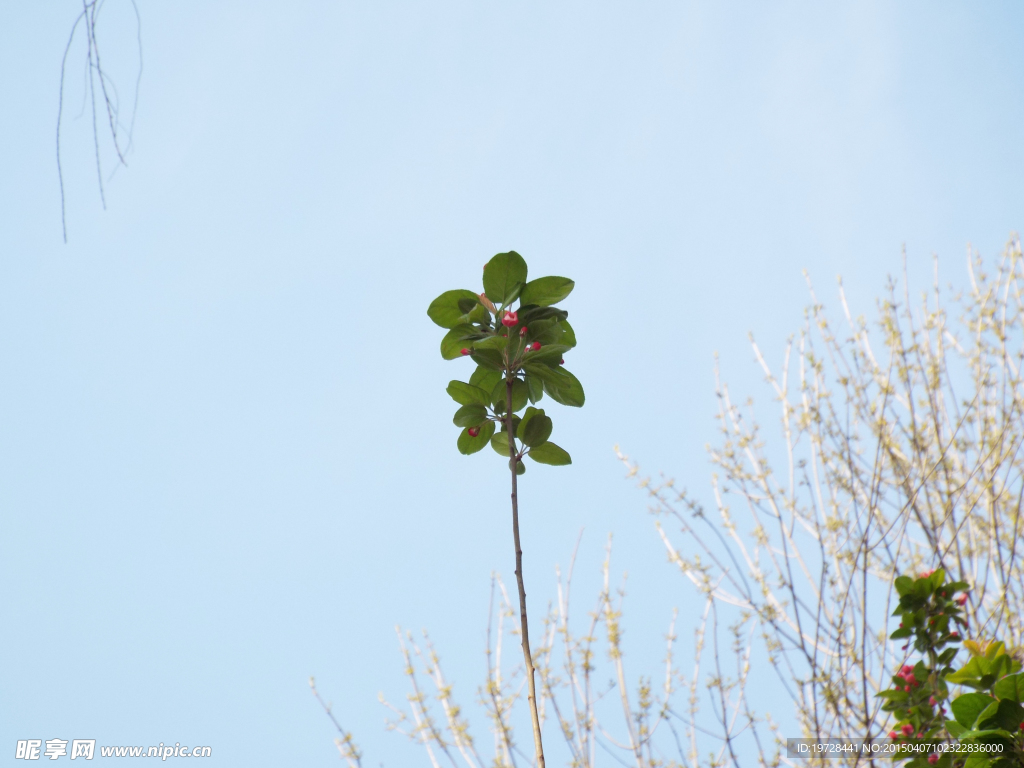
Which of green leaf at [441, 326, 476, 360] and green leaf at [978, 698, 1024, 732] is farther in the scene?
green leaf at [441, 326, 476, 360]

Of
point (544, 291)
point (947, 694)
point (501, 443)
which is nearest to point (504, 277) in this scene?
point (544, 291)

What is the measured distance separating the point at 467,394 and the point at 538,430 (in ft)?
0.49

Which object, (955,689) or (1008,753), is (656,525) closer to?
(955,689)

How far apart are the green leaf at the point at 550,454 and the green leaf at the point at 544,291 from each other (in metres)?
0.26

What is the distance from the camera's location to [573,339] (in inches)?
49.4

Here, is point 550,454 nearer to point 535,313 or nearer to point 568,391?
point 568,391

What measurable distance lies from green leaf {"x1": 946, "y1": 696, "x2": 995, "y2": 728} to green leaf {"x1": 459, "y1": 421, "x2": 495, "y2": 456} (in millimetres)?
962

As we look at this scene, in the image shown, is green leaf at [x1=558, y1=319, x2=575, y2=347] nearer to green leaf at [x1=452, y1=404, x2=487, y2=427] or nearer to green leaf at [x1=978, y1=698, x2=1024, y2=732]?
green leaf at [x1=452, y1=404, x2=487, y2=427]

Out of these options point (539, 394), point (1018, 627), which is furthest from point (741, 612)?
point (539, 394)

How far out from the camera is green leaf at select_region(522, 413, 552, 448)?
1.22m

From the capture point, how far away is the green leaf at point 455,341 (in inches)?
51.0

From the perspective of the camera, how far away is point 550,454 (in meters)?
1.24

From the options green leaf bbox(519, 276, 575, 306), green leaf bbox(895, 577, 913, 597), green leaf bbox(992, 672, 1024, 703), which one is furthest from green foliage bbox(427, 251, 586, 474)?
Answer: green leaf bbox(895, 577, 913, 597)

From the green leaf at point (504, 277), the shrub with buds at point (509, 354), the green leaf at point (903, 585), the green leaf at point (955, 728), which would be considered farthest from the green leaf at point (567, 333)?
the green leaf at point (903, 585)
